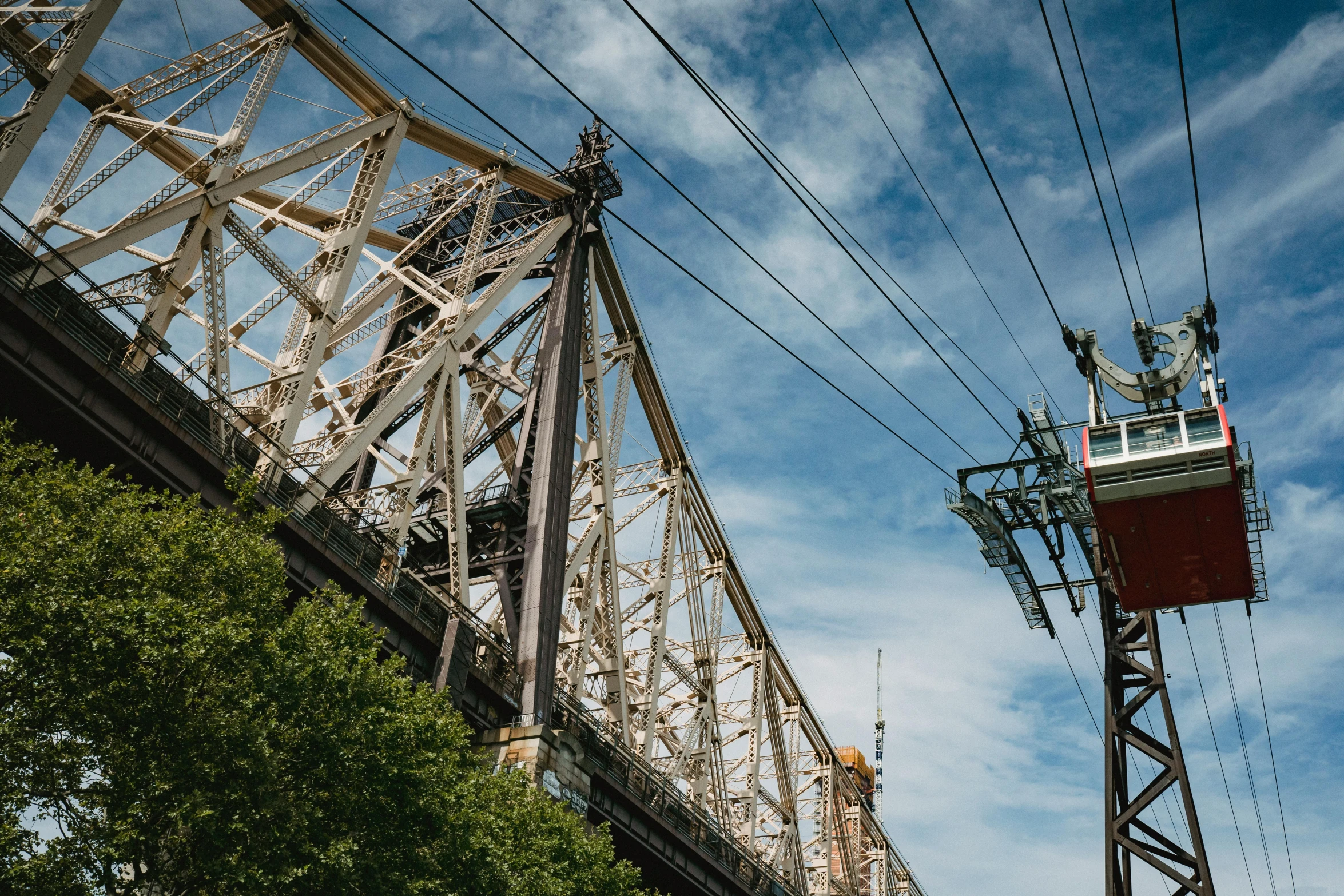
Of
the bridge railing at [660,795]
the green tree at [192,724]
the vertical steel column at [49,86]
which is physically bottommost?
the green tree at [192,724]

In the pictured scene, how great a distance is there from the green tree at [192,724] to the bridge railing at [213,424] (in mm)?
4288

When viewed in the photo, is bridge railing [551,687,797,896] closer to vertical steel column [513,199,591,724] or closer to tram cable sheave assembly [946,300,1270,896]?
vertical steel column [513,199,591,724]

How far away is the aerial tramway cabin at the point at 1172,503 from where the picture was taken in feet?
82.1

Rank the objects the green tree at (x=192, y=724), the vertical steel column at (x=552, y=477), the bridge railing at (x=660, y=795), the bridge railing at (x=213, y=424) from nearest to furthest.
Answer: the green tree at (x=192, y=724) < the bridge railing at (x=213, y=424) < the vertical steel column at (x=552, y=477) < the bridge railing at (x=660, y=795)

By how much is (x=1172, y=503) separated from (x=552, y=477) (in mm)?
20295

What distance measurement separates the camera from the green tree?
1647 centimetres

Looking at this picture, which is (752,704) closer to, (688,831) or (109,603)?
(688,831)

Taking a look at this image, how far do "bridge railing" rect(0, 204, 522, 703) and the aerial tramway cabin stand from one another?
17.4 metres

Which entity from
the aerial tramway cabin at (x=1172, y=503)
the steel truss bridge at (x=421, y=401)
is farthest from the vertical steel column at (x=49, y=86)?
the aerial tramway cabin at (x=1172, y=503)

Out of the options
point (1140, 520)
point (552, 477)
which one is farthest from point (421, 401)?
point (1140, 520)

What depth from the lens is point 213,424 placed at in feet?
87.4

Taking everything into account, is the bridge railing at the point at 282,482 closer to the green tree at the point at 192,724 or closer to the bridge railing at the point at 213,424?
the bridge railing at the point at 213,424

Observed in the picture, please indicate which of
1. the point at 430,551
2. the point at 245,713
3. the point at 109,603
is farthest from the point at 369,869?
the point at 430,551

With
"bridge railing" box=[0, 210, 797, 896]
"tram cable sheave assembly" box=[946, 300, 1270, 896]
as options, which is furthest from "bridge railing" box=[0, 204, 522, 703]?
"tram cable sheave assembly" box=[946, 300, 1270, 896]
